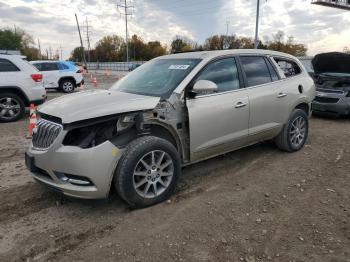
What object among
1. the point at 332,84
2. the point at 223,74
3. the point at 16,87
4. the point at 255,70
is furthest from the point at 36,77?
the point at 332,84

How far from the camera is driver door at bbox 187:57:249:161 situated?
389cm

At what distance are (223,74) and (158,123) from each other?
128 centimetres

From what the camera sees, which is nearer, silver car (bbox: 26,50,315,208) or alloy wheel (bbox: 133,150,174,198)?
silver car (bbox: 26,50,315,208)

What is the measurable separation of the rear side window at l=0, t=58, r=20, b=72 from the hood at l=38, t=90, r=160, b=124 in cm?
591

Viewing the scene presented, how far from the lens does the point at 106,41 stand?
101m

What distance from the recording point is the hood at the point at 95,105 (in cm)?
320

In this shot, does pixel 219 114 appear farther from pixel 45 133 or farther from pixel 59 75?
pixel 59 75

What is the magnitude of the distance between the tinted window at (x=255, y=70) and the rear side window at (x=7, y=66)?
6.93 m

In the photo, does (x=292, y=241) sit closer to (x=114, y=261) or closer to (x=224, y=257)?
(x=224, y=257)

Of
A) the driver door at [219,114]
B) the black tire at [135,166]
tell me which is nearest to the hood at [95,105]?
the black tire at [135,166]

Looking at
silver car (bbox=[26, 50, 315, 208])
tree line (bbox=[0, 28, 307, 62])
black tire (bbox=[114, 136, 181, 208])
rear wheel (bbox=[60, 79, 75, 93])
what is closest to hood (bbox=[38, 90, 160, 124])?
silver car (bbox=[26, 50, 315, 208])

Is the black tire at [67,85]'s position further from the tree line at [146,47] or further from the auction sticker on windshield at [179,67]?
the tree line at [146,47]

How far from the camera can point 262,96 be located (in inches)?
182

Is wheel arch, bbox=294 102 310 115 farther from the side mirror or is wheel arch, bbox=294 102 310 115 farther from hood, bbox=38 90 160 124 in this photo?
hood, bbox=38 90 160 124
